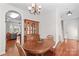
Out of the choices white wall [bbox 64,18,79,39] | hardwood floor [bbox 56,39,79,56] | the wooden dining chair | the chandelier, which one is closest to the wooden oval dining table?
the wooden dining chair

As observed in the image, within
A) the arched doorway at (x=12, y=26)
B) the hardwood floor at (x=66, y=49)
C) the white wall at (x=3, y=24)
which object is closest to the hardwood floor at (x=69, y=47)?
the hardwood floor at (x=66, y=49)

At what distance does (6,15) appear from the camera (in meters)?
1.97

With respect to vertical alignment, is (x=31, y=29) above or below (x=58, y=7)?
below

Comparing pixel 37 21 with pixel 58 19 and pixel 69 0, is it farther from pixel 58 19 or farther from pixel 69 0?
pixel 69 0

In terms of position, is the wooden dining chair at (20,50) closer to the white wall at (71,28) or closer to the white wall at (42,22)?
the white wall at (42,22)

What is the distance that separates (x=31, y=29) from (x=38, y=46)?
1.03 ft

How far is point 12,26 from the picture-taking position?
2000 mm

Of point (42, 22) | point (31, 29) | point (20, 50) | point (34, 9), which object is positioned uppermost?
point (34, 9)

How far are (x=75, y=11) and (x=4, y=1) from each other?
3.92ft

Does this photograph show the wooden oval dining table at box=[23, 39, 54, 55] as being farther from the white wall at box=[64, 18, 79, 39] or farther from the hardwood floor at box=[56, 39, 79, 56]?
the white wall at box=[64, 18, 79, 39]

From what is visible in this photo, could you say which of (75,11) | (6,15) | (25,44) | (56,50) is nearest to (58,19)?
(75,11)

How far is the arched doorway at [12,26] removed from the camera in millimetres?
1987

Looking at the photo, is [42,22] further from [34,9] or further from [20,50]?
[20,50]

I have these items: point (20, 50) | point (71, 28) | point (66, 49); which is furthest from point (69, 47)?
point (20, 50)
